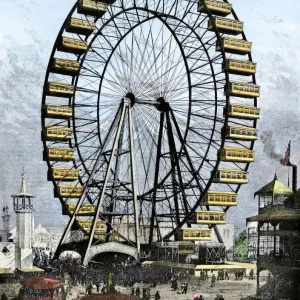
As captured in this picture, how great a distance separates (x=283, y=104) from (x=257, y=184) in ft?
10.7

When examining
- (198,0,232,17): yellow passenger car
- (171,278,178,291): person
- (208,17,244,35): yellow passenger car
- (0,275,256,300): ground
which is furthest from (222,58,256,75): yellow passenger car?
(171,278,178,291): person

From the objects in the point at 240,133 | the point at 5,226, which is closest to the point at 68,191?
the point at 5,226

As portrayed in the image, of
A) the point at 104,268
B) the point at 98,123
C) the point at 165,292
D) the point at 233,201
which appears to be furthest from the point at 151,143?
the point at 165,292

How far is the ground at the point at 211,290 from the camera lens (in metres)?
19.5

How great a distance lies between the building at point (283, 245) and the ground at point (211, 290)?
594 millimetres

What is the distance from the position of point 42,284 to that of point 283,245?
748 cm

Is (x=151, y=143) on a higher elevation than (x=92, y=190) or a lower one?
higher

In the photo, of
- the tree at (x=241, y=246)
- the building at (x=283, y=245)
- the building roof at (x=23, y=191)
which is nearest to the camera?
the building at (x=283, y=245)

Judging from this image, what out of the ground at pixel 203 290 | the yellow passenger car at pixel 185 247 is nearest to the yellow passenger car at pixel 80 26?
the yellow passenger car at pixel 185 247

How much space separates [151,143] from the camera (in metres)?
26.5

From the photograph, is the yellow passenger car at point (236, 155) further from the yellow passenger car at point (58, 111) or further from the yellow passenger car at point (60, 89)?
the yellow passenger car at point (60, 89)

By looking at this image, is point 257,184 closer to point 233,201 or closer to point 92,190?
point 233,201

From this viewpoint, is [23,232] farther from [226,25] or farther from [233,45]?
[226,25]

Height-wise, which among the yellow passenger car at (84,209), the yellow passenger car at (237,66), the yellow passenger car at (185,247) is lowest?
the yellow passenger car at (185,247)
